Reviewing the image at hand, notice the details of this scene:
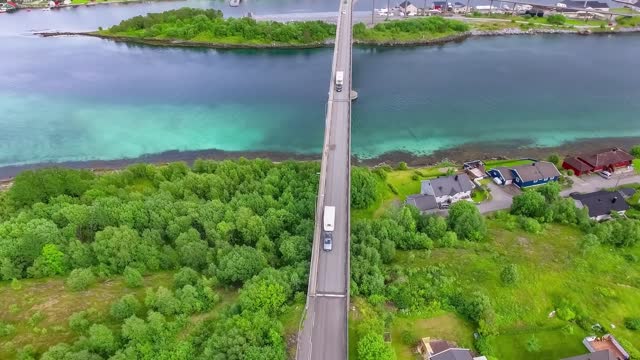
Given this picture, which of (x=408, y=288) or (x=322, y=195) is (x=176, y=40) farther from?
(x=408, y=288)

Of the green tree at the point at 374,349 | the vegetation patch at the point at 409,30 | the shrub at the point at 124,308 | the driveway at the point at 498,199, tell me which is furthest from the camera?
the vegetation patch at the point at 409,30

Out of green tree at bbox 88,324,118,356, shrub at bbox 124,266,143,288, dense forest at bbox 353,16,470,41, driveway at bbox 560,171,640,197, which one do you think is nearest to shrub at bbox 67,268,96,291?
shrub at bbox 124,266,143,288

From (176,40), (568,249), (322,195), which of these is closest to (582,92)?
(568,249)

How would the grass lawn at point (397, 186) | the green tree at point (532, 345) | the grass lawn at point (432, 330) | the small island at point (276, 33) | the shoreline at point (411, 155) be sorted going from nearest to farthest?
the grass lawn at point (432, 330)
the green tree at point (532, 345)
the grass lawn at point (397, 186)
the shoreline at point (411, 155)
the small island at point (276, 33)

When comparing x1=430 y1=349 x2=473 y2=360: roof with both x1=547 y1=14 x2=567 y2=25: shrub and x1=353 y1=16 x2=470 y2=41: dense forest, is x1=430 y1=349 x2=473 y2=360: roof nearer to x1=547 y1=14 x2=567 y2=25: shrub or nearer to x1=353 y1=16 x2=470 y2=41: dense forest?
x1=353 y1=16 x2=470 y2=41: dense forest

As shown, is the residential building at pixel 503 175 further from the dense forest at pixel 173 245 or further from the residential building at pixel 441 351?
the residential building at pixel 441 351

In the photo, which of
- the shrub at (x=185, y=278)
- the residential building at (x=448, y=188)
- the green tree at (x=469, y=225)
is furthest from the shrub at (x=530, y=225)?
the shrub at (x=185, y=278)

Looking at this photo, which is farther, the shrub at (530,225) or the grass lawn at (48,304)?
the shrub at (530,225)
